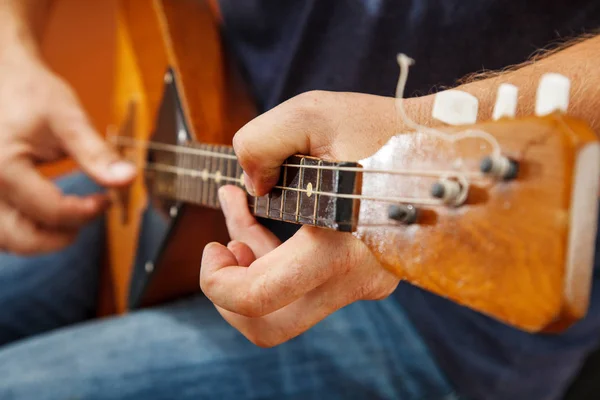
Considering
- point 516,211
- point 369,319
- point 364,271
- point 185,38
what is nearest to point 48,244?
point 185,38

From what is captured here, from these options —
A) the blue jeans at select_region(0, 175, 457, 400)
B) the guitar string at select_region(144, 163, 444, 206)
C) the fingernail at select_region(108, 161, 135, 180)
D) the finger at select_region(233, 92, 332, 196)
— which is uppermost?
the finger at select_region(233, 92, 332, 196)

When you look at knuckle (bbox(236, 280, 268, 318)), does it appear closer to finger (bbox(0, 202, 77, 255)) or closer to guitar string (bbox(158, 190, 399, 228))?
guitar string (bbox(158, 190, 399, 228))

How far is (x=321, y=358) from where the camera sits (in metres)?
0.55

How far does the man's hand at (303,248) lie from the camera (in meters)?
0.29

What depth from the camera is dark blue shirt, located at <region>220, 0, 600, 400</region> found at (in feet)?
0.98

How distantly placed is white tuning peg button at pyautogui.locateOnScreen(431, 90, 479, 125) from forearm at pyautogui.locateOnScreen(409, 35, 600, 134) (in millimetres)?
11

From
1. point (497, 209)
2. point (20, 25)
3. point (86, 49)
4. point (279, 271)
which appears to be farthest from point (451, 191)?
point (86, 49)

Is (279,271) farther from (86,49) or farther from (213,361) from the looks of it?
(86,49)

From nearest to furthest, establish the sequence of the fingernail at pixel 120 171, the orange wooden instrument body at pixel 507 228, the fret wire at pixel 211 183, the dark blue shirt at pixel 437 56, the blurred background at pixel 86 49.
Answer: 1. the orange wooden instrument body at pixel 507 228
2. the dark blue shirt at pixel 437 56
3. the fret wire at pixel 211 183
4. the fingernail at pixel 120 171
5. the blurred background at pixel 86 49

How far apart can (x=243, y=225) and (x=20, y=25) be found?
0.62 metres

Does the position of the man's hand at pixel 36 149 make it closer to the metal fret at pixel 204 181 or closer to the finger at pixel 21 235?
the finger at pixel 21 235

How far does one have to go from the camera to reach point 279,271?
312 mm

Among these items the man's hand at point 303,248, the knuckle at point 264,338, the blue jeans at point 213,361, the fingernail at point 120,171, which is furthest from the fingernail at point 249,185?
the fingernail at point 120,171

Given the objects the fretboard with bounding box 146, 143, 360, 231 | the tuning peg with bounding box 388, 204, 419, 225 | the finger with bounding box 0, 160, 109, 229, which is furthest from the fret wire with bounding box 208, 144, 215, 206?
the finger with bounding box 0, 160, 109, 229
